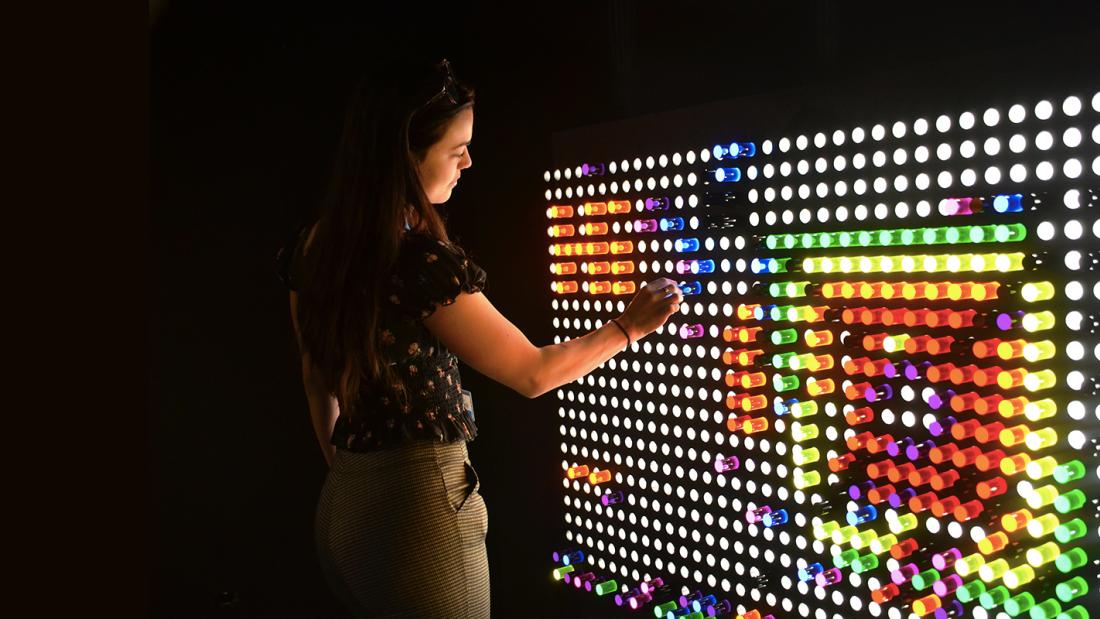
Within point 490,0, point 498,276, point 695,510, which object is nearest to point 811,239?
point 695,510

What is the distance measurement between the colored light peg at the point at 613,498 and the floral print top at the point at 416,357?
2.47 feet

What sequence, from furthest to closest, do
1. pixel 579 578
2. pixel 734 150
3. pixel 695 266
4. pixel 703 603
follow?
pixel 579 578, pixel 703 603, pixel 695 266, pixel 734 150

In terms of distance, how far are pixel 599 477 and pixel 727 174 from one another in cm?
90

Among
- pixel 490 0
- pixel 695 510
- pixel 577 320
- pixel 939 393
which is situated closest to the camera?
pixel 939 393

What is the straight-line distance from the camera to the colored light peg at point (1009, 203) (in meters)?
1.44

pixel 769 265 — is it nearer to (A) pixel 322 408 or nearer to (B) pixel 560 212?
(B) pixel 560 212

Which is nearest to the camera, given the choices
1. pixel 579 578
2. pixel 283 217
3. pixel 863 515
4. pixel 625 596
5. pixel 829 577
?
pixel 863 515

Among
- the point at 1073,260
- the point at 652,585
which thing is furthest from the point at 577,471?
the point at 1073,260

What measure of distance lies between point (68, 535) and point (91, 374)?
103 mm

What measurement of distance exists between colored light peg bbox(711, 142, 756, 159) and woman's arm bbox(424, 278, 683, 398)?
310 mm

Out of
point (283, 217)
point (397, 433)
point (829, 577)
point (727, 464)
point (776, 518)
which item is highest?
point (283, 217)

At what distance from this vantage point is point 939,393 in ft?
5.19

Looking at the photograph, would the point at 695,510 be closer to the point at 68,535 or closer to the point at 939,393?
the point at 939,393

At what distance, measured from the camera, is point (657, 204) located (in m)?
2.13
